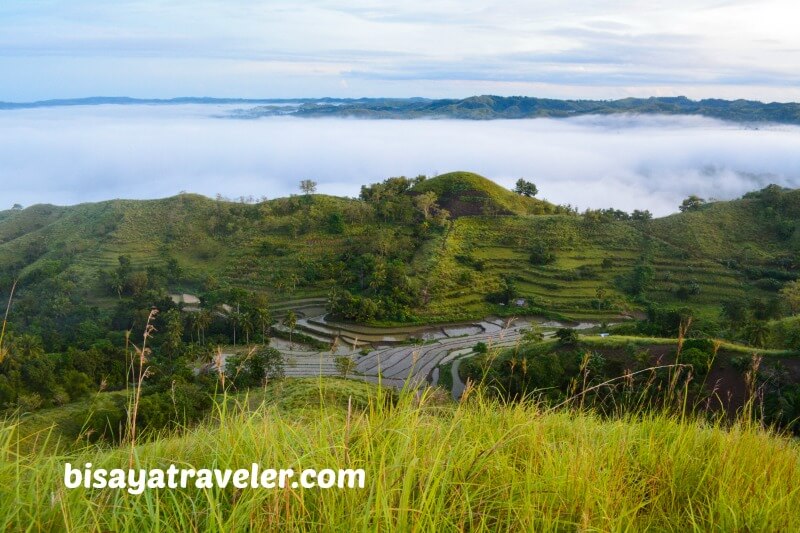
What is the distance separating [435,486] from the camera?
2137 millimetres

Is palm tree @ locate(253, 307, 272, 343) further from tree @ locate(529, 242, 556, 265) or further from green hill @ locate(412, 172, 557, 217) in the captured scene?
green hill @ locate(412, 172, 557, 217)

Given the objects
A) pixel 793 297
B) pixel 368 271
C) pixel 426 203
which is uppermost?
pixel 426 203

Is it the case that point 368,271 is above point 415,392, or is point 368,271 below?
below

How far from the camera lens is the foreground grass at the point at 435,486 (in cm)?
214

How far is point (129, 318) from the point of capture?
39.3m

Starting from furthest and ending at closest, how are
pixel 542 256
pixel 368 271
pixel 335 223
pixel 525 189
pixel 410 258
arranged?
1. pixel 525 189
2. pixel 335 223
3. pixel 410 258
4. pixel 542 256
5. pixel 368 271

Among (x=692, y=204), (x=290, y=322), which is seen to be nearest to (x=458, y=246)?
(x=290, y=322)

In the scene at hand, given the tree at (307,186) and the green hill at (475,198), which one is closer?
the green hill at (475,198)

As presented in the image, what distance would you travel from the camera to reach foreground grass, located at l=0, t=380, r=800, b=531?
214 centimetres

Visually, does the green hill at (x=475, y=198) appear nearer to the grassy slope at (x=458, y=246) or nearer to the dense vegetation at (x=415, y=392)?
the grassy slope at (x=458, y=246)

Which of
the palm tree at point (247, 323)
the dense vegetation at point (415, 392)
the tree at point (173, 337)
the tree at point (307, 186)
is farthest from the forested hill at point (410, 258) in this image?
the tree at point (173, 337)

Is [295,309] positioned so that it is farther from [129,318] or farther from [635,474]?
A: [635,474]

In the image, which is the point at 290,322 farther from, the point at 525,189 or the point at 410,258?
the point at 525,189

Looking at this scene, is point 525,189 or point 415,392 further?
point 525,189
